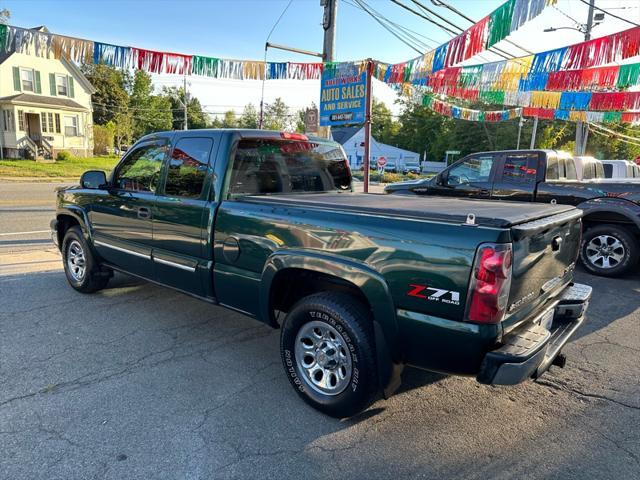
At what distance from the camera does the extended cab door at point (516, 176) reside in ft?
23.8

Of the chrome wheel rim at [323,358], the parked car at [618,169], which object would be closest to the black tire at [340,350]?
the chrome wheel rim at [323,358]

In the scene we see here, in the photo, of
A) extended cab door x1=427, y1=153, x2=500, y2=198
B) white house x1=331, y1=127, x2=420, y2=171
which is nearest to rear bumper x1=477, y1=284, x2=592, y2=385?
extended cab door x1=427, y1=153, x2=500, y2=198

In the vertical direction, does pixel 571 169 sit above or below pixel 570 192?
above

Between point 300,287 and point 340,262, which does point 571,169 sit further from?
point 340,262

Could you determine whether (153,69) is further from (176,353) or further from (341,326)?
(341,326)

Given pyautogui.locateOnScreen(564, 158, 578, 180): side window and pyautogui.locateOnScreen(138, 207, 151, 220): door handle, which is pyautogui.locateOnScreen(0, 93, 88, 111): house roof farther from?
pyautogui.locateOnScreen(564, 158, 578, 180): side window

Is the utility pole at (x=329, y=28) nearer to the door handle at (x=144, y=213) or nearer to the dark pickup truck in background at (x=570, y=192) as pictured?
the dark pickup truck in background at (x=570, y=192)

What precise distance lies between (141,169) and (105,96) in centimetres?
6035

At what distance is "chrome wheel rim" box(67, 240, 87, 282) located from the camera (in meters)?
5.17

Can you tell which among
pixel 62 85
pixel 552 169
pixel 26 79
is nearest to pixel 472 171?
pixel 552 169

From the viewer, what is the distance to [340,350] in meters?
2.90

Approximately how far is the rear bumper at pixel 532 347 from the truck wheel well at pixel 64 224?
197 inches

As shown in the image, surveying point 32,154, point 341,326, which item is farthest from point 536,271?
point 32,154

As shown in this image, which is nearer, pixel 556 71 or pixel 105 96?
pixel 556 71
